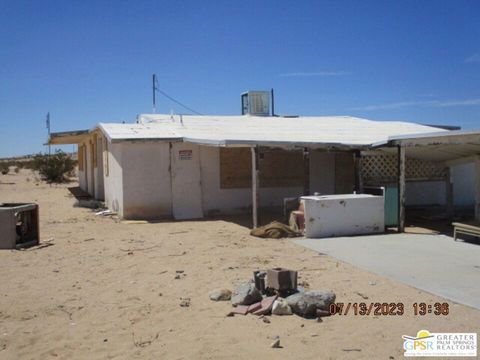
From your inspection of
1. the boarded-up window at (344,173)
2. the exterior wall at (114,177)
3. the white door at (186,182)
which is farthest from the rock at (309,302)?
the boarded-up window at (344,173)

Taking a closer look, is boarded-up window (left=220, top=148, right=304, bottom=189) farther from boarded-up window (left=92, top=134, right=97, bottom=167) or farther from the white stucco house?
boarded-up window (left=92, top=134, right=97, bottom=167)

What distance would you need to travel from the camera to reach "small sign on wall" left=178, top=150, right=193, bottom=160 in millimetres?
14789

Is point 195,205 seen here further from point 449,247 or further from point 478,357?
point 478,357

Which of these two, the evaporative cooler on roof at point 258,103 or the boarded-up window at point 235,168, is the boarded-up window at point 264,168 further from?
the evaporative cooler on roof at point 258,103

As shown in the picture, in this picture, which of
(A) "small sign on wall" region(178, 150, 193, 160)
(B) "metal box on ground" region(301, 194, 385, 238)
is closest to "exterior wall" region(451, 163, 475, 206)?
(B) "metal box on ground" region(301, 194, 385, 238)

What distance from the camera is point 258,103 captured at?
21.6m

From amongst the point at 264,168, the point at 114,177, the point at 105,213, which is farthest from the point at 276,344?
the point at 105,213

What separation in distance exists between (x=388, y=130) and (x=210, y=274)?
12.2 meters

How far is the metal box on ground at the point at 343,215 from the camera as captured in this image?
10703mm

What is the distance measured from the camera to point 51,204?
63.8 feet

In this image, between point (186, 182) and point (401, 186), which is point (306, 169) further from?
point (186, 182)

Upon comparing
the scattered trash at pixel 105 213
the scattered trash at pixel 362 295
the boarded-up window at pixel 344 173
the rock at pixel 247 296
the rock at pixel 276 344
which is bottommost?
the rock at pixel 276 344

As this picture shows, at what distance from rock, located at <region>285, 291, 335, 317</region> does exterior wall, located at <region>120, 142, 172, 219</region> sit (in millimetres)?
9320

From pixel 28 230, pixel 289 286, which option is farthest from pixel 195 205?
pixel 289 286
